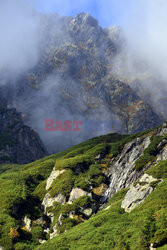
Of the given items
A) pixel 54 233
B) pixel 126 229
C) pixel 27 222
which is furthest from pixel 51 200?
pixel 126 229

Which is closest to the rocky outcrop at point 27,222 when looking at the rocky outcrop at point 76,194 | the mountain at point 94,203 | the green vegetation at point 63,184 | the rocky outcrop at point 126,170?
the mountain at point 94,203

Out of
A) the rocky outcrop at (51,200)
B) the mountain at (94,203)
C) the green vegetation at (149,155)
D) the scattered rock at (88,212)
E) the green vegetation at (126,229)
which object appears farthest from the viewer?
the rocky outcrop at (51,200)

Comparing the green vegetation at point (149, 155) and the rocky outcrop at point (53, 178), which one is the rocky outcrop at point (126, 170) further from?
the rocky outcrop at point (53, 178)

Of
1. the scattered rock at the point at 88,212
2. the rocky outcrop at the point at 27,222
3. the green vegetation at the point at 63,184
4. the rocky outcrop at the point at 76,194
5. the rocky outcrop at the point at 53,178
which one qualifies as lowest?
the scattered rock at the point at 88,212

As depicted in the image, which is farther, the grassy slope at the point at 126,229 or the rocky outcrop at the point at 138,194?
the rocky outcrop at the point at 138,194

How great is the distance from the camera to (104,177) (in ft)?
303

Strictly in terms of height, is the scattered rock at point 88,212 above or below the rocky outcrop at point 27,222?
below

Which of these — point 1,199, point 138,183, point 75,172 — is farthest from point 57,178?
point 138,183

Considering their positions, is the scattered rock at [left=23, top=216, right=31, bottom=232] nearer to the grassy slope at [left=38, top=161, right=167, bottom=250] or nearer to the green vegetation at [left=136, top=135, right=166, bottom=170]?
the grassy slope at [left=38, top=161, right=167, bottom=250]

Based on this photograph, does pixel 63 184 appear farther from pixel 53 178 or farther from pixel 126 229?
pixel 126 229

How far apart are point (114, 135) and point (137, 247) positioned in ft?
443

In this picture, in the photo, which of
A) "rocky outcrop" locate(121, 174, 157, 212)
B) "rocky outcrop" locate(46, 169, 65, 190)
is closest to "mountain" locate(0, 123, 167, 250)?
"rocky outcrop" locate(121, 174, 157, 212)

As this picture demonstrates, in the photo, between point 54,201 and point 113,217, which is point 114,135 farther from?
point 113,217

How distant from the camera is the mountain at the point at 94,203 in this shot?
4741cm
